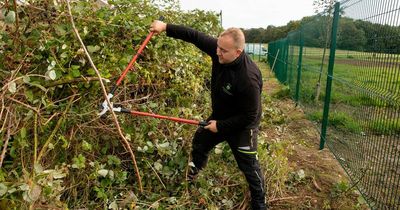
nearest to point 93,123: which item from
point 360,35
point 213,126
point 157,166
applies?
point 157,166

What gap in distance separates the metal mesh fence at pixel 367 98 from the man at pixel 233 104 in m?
1.10

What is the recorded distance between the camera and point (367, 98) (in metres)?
3.50

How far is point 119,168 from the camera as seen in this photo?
3309 mm

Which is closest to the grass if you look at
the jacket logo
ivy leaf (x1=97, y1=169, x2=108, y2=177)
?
the jacket logo

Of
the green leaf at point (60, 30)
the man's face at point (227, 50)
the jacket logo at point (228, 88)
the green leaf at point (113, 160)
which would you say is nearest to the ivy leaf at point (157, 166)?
the green leaf at point (113, 160)

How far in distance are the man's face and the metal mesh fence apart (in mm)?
1332

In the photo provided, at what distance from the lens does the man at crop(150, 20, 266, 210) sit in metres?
3.06

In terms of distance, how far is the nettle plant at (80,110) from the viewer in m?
2.44

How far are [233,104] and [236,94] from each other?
187 millimetres

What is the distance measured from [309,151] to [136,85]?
311cm

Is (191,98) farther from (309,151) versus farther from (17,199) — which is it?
(17,199)

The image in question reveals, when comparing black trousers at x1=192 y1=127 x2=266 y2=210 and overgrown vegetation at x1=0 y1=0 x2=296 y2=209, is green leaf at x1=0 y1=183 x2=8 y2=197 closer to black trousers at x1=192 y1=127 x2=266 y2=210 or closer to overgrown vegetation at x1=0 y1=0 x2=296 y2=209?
overgrown vegetation at x1=0 y1=0 x2=296 y2=209

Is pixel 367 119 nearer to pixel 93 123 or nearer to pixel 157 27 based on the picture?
pixel 157 27

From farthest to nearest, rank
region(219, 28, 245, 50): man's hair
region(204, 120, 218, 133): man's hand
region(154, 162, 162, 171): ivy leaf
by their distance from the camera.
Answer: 1. region(154, 162, 162, 171): ivy leaf
2. region(204, 120, 218, 133): man's hand
3. region(219, 28, 245, 50): man's hair
